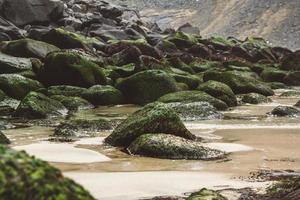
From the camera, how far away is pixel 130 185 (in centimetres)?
686

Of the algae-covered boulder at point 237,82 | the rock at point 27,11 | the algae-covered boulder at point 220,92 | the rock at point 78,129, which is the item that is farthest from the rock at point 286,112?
the rock at point 27,11

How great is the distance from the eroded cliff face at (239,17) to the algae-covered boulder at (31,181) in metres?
92.0

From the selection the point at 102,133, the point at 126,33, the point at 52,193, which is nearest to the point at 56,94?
the point at 102,133

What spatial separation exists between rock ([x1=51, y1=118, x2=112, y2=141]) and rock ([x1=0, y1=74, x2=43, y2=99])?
20.3 feet

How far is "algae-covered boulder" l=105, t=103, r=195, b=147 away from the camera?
10.0 meters

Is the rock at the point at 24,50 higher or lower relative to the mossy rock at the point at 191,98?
higher

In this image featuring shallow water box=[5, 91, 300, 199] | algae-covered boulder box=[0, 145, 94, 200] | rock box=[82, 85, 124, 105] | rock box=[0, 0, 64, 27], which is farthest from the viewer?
rock box=[0, 0, 64, 27]

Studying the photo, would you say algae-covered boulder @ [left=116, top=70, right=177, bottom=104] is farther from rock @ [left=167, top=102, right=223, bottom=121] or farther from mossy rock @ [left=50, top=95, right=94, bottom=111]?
rock @ [left=167, top=102, right=223, bottom=121]

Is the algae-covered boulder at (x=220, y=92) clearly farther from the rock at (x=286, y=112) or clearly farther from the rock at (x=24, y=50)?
the rock at (x=24, y=50)

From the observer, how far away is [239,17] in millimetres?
123062

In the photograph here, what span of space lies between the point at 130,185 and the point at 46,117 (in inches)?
337

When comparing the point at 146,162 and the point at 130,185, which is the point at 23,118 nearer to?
the point at 146,162

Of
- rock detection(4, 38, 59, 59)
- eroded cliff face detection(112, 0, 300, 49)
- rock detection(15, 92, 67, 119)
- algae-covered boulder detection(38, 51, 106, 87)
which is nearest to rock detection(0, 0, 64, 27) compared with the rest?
rock detection(4, 38, 59, 59)

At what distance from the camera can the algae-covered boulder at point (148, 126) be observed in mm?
10023
